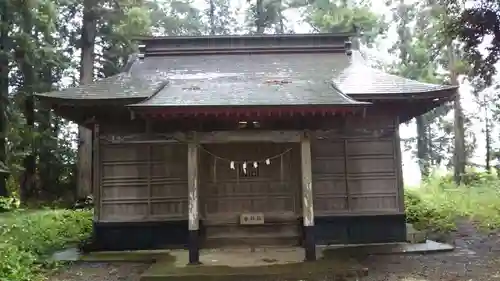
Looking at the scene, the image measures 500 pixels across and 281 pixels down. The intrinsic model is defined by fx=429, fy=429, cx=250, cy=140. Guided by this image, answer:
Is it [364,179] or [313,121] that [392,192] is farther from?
[313,121]

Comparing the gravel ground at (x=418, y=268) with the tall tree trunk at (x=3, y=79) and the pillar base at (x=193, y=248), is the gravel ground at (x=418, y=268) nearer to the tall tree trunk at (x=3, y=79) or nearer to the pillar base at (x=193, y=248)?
the pillar base at (x=193, y=248)

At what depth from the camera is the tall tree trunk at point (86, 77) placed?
1647cm

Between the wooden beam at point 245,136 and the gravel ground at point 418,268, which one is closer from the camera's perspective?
the gravel ground at point 418,268

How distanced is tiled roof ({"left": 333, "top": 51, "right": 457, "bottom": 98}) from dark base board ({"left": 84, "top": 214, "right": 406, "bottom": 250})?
2.69m

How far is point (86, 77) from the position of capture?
1650 centimetres

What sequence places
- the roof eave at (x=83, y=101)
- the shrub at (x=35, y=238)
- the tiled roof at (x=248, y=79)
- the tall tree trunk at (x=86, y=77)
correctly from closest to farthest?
the shrub at (x=35, y=238) → the tiled roof at (x=248, y=79) → the roof eave at (x=83, y=101) → the tall tree trunk at (x=86, y=77)

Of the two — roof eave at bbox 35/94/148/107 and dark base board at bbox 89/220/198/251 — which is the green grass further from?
roof eave at bbox 35/94/148/107

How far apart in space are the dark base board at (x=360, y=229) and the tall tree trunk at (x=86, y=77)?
10.6 m

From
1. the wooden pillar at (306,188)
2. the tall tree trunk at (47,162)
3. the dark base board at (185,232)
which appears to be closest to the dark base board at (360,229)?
the dark base board at (185,232)

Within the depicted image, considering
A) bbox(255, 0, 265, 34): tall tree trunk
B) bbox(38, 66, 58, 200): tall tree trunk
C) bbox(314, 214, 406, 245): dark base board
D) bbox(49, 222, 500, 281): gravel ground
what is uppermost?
bbox(255, 0, 265, 34): tall tree trunk

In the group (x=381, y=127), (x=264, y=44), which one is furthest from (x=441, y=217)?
(x=264, y=44)

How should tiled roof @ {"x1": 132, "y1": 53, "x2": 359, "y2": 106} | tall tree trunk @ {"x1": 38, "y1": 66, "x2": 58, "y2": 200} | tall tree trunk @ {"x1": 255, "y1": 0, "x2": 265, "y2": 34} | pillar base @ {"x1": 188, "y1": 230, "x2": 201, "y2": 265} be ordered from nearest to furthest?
tiled roof @ {"x1": 132, "y1": 53, "x2": 359, "y2": 106} < pillar base @ {"x1": 188, "y1": 230, "x2": 201, "y2": 265} < tall tree trunk @ {"x1": 38, "y1": 66, "x2": 58, "y2": 200} < tall tree trunk @ {"x1": 255, "y1": 0, "x2": 265, "y2": 34}

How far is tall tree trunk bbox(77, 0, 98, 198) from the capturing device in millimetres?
16469

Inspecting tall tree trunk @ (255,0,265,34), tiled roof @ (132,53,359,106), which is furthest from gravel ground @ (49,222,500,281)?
tall tree trunk @ (255,0,265,34)
